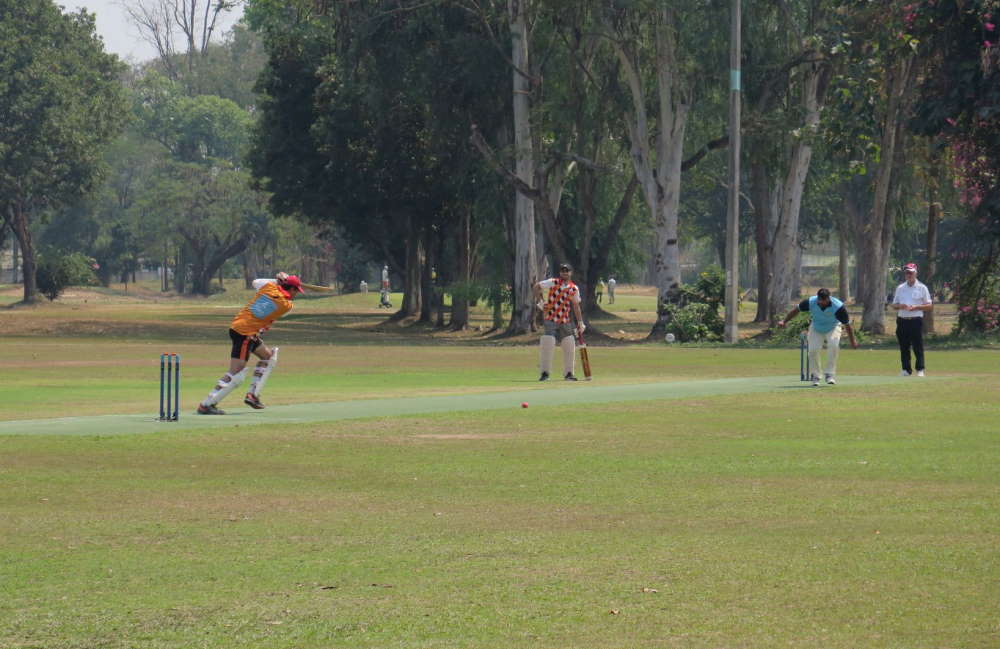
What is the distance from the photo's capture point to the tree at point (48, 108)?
85.3 metres

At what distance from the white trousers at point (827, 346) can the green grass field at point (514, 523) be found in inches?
58.8

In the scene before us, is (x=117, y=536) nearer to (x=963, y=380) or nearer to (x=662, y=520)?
(x=662, y=520)

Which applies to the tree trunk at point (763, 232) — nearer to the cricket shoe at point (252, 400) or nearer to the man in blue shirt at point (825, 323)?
the man in blue shirt at point (825, 323)

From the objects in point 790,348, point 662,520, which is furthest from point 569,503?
point 790,348

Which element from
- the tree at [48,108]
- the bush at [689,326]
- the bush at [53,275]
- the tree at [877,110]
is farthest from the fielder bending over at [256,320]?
the bush at [53,275]

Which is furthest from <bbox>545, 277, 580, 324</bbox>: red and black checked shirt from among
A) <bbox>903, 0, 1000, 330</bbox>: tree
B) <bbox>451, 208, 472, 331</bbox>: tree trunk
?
<bbox>451, 208, 472, 331</bbox>: tree trunk

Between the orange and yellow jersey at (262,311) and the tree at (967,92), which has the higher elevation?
the tree at (967,92)

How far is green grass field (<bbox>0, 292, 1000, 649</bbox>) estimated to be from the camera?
30.5 feet

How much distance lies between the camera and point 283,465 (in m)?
17.0

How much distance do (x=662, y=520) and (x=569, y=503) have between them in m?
1.24

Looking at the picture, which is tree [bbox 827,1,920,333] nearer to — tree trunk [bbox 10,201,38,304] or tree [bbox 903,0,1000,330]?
tree [bbox 903,0,1000,330]

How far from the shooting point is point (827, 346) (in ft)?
93.5

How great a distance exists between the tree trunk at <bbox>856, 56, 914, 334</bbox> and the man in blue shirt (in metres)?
18.9

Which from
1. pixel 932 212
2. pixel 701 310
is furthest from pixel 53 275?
pixel 932 212
